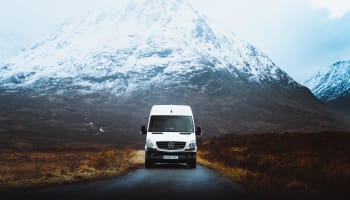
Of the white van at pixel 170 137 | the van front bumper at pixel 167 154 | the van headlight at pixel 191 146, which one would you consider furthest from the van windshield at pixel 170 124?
the van front bumper at pixel 167 154

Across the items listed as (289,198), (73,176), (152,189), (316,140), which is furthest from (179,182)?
(316,140)

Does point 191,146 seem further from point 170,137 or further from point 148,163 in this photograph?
point 148,163

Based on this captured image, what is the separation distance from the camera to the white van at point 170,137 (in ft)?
106

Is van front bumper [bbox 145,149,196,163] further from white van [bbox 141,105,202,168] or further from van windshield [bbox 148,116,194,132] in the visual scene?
van windshield [bbox 148,116,194,132]

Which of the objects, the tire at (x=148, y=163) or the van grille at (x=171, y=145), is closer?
the van grille at (x=171, y=145)

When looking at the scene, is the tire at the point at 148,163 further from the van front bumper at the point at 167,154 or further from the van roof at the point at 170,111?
the van roof at the point at 170,111

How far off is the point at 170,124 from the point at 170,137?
1.09m

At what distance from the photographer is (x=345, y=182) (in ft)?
67.7

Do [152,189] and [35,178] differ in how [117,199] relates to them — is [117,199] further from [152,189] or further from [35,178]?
[35,178]

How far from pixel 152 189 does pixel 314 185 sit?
569cm

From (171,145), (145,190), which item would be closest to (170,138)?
(171,145)

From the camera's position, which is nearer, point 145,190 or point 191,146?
point 145,190

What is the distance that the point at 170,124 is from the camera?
3328 cm

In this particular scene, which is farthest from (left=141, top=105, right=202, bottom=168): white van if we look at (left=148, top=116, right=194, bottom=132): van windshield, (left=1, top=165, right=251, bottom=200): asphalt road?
(left=1, top=165, right=251, bottom=200): asphalt road
